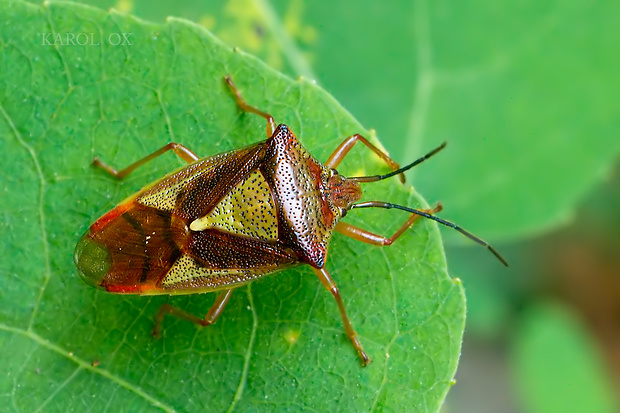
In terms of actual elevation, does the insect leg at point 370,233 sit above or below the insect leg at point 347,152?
below

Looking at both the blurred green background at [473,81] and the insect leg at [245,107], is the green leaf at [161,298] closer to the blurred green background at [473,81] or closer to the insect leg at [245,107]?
the insect leg at [245,107]

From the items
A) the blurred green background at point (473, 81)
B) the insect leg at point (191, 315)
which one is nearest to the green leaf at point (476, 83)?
the blurred green background at point (473, 81)

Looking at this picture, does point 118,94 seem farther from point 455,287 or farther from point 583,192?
point 583,192

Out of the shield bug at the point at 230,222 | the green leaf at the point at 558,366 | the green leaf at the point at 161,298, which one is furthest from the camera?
the green leaf at the point at 558,366

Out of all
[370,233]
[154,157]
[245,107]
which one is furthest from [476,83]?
[154,157]

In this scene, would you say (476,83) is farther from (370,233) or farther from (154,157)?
(154,157)

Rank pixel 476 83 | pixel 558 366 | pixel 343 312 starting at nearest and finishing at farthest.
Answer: pixel 343 312 → pixel 476 83 → pixel 558 366

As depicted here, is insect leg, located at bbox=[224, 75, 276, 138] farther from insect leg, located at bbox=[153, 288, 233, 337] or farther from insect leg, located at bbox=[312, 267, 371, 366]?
insect leg, located at bbox=[153, 288, 233, 337]
